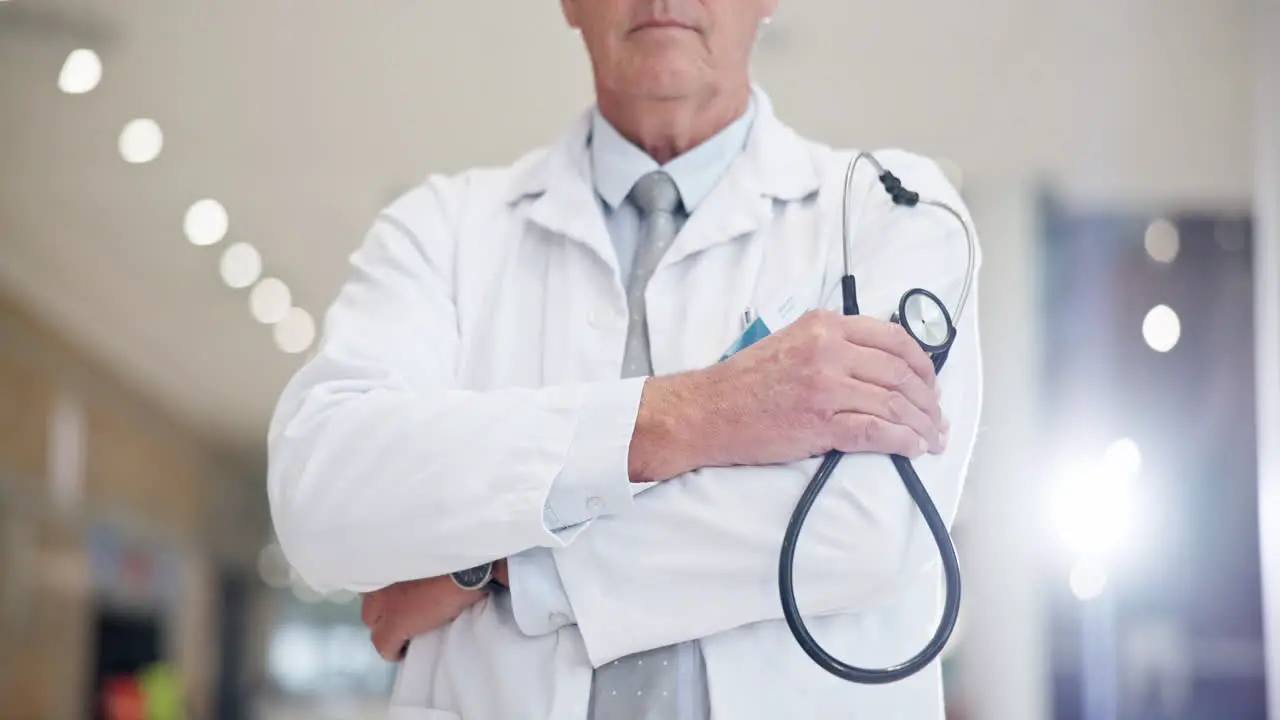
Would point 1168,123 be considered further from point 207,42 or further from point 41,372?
point 41,372

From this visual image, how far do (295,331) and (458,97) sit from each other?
2730 millimetres

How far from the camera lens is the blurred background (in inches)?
132

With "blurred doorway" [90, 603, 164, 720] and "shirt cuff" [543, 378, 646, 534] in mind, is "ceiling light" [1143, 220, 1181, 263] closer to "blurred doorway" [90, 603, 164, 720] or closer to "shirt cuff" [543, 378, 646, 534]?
"shirt cuff" [543, 378, 646, 534]

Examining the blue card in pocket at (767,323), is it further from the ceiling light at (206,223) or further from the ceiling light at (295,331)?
the ceiling light at (295,331)

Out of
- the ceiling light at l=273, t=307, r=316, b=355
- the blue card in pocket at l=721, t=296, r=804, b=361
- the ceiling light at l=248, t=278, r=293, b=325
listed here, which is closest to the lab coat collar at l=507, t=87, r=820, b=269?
the blue card in pocket at l=721, t=296, r=804, b=361

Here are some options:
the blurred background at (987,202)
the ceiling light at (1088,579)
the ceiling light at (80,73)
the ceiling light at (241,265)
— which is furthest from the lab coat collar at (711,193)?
the ceiling light at (241,265)

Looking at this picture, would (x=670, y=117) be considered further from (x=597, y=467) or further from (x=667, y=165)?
(x=597, y=467)

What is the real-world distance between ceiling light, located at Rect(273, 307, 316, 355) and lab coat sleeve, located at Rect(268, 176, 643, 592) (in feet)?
15.1

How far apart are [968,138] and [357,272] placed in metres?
3.03

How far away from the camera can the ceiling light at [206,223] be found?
4.43m

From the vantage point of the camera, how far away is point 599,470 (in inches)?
40.9

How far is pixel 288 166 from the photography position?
405 centimetres

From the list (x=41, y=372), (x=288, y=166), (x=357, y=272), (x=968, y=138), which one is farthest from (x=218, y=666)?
(x=357, y=272)

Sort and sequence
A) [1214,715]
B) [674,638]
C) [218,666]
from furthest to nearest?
[218,666] < [1214,715] < [674,638]
